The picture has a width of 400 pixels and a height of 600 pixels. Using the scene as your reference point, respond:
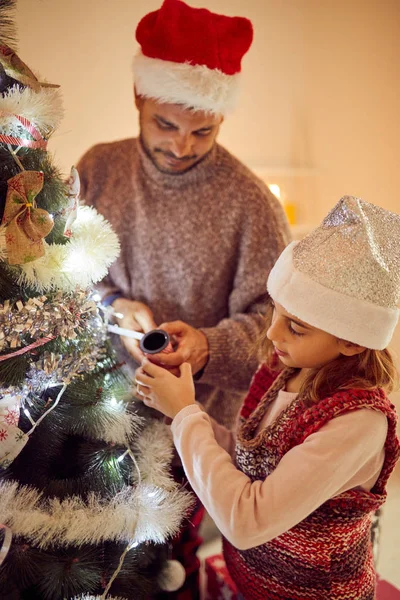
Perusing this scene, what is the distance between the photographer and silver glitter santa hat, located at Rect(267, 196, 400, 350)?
2.15 ft

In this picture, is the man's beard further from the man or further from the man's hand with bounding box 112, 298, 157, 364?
the man's hand with bounding box 112, 298, 157, 364

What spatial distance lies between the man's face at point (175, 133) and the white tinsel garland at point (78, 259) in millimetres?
345

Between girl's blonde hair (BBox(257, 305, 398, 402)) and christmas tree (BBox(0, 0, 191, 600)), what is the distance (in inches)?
11.5

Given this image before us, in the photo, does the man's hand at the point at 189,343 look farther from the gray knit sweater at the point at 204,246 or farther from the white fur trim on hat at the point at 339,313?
the white fur trim on hat at the point at 339,313

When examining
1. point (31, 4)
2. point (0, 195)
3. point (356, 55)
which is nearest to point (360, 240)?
point (0, 195)

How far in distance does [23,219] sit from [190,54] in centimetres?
57

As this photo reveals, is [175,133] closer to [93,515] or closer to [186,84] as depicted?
[186,84]

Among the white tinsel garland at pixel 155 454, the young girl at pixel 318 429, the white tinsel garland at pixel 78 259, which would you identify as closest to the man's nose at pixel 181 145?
the white tinsel garland at pixel 78 259

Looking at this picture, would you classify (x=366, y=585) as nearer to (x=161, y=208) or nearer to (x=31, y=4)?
(x=161, y=208)

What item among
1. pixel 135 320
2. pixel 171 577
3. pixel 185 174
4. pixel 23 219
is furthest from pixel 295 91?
pixel 171 577

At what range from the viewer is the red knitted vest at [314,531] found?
707mm

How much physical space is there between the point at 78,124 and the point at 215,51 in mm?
962

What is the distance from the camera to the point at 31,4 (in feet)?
5.11

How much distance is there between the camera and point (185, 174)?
3.74ft
